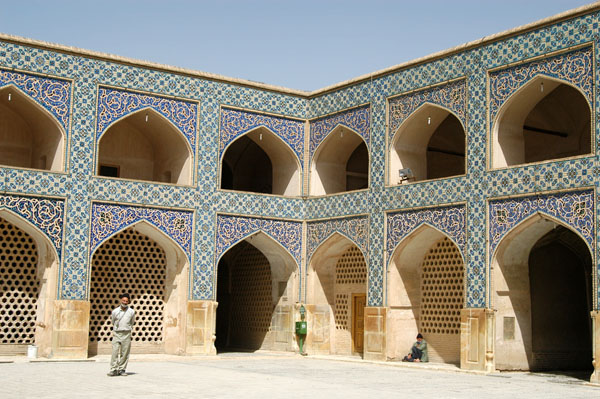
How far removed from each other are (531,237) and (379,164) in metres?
3.43

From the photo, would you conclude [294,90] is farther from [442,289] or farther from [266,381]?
[266,381]

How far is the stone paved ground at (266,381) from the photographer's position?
30.4 feet

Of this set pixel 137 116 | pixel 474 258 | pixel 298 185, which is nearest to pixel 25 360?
pixel 137 116

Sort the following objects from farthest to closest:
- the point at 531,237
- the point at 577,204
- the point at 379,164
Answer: the point at 379,164 < the point at 531,237 < the point at 577,204

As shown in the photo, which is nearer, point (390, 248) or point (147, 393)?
point (147, 393)

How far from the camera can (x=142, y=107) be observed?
51.8 ft

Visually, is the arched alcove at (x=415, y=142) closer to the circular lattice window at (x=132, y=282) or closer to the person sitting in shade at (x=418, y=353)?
the person sitting in shade at (x=418, y=353)

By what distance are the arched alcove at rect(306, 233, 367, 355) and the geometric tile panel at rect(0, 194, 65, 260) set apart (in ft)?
16.8

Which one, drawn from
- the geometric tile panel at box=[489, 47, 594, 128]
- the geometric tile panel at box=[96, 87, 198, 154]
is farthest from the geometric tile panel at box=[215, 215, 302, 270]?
the geometric tile panel at box=[489, 47, 594, 128]

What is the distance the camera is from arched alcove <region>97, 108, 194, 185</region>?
16.4 meters

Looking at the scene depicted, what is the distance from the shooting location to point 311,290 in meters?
17.1

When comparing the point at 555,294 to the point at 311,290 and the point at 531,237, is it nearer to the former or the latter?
the point at 531,237

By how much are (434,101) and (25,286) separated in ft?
26.6

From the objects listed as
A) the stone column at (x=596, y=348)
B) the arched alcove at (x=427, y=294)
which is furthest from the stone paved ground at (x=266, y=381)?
the arched alcove at (x=427, y=294)
